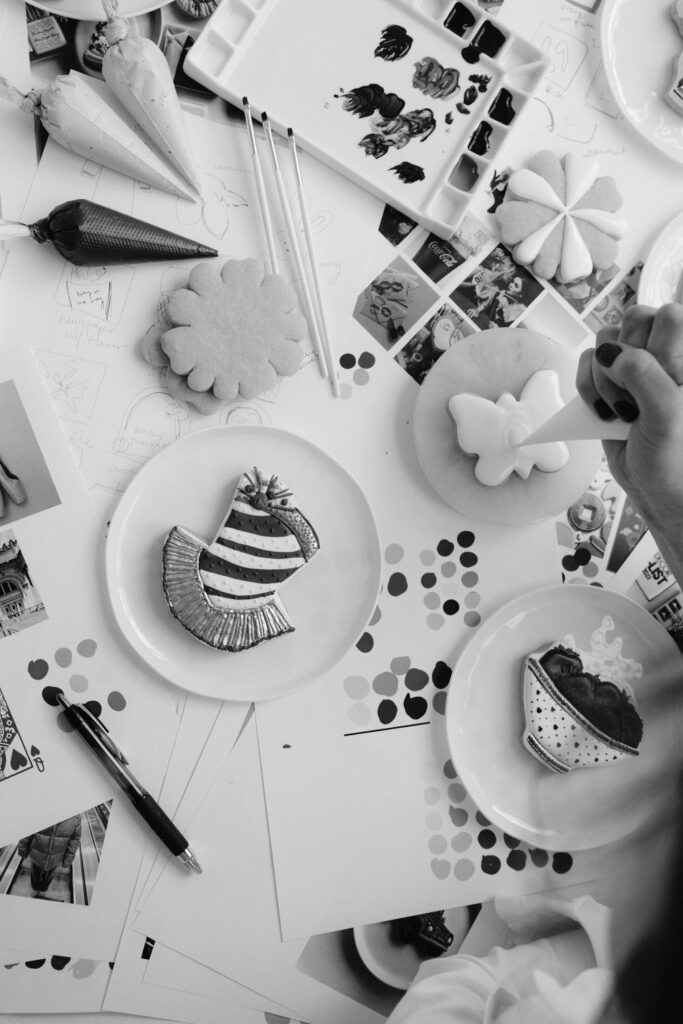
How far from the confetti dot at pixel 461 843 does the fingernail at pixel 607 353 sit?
526 millimetres

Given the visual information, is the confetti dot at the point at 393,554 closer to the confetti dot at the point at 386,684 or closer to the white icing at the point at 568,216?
the confetti dot at the point at 386,684

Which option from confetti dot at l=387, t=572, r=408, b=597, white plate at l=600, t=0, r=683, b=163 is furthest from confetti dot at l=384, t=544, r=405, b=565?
white plate at l=600, t=0, r=683, b=163

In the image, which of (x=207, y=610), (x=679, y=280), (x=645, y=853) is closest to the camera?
(x=645, y=853)

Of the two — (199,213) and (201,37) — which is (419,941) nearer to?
(199,213)

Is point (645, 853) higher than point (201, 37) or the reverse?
the reverse

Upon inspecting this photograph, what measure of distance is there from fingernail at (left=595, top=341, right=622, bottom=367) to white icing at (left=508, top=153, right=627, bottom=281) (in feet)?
0.93

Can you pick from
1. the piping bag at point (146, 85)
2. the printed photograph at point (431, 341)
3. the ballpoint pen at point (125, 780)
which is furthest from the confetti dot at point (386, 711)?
the piping bag at point (146, 85)

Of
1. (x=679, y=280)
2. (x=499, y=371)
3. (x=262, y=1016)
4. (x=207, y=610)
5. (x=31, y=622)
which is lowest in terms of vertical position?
(x=262, y=1016)

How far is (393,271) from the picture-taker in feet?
2.96

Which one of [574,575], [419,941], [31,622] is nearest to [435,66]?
[574,575]

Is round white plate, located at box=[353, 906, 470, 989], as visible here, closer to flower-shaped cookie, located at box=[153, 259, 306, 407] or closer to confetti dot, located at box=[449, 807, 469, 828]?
confetti dot, located at box=[449, 807, 469, 828]

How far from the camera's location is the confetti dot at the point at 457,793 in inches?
35.1

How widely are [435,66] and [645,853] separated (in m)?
0.80

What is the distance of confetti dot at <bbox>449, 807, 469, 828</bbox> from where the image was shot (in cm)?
89
